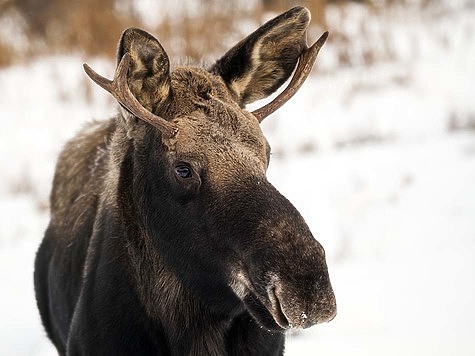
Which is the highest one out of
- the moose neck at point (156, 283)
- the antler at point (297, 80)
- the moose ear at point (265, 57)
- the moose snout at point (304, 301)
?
the moose ear at point (265, 57)

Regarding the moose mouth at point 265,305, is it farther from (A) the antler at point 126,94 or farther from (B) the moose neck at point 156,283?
(A) the antler at point 126,94

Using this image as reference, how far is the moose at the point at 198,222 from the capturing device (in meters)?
2.94

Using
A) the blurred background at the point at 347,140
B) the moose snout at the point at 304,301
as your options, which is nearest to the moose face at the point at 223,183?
the moose snout at the point at 304,301

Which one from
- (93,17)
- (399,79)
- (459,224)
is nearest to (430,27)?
(399,79)

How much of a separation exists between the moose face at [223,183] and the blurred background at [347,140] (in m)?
0.60

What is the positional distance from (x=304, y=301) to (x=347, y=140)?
9.79m

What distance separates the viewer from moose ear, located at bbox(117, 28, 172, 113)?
333 cm

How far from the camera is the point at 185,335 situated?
3.56 meters

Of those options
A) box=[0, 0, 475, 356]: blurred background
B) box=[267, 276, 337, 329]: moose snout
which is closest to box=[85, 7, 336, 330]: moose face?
box=[267, 276, 337, 329]: moose snout

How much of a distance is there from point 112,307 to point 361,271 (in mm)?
4409

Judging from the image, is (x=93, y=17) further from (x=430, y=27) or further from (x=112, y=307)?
(x=112, y=307)

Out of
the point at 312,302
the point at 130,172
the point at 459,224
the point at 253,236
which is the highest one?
the point at 130,172

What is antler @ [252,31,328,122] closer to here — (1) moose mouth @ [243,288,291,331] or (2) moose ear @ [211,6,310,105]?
(2) moose ear @ [211,6,310,105]

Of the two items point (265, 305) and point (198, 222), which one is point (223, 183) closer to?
point (198, 222)
